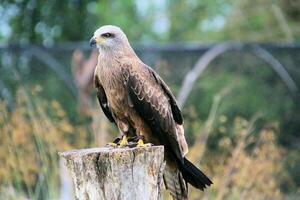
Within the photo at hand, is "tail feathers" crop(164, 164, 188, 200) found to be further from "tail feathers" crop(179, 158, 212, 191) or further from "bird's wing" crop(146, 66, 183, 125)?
"bird's wing" crop(146, 66, 183, 125)

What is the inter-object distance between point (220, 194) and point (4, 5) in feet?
23.6

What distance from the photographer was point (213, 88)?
11.9m

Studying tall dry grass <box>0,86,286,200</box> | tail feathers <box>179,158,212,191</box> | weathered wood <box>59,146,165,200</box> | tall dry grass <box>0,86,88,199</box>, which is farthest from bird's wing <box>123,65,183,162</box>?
tall dry grass <box>0,86,88,199</box>

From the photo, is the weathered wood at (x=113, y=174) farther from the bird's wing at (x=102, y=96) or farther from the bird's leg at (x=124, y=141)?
the bird's wing at (x=102, y=96)

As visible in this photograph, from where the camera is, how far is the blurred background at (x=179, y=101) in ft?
29.0

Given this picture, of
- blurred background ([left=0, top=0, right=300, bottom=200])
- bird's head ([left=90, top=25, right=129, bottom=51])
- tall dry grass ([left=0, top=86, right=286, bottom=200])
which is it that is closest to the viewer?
bird's head ([left=90, top=25, right=129, bottom=51])

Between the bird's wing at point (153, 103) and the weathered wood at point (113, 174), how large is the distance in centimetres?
125

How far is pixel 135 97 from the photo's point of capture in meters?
6.54

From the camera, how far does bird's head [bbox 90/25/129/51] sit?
660cm

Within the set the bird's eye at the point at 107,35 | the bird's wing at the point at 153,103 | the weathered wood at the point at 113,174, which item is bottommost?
the weathered wood at the point at 113,174

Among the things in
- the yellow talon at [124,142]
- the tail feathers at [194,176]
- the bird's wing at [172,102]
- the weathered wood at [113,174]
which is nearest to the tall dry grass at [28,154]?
the yellow talon at [124,142]

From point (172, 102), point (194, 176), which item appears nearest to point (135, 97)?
point (172, 102)

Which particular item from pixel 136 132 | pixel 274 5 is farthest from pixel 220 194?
pixel 274 5

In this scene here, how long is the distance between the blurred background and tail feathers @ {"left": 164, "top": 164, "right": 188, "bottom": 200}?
206 cm
